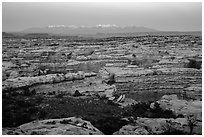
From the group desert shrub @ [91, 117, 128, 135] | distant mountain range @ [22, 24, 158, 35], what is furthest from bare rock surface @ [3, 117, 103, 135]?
distant mountain range @ [22, 24, 158, 35]

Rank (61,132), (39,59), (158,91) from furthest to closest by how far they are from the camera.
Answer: (39,59), (158,91), (61,132)

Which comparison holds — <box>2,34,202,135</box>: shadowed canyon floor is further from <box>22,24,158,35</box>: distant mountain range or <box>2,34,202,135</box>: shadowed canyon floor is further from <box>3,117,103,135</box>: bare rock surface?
<box>22,24,158,35</box>: distant mountain range

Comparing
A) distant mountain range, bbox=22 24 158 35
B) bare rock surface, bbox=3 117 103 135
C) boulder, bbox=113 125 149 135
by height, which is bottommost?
boulder, bbox=113 125 149 135

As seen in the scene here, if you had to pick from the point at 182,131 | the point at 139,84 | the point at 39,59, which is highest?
the point at 39,59

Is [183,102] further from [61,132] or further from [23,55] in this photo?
[23,55]

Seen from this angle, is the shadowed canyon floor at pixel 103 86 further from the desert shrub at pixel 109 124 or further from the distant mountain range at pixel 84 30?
the distant mountain range at pixel 84 30

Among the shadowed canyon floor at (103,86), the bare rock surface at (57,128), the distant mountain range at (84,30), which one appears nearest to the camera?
the bare rock surface at (57,128)

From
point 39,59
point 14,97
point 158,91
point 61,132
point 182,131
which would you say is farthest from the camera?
point 39,59

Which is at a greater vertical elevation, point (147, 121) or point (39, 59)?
point (39, 59)

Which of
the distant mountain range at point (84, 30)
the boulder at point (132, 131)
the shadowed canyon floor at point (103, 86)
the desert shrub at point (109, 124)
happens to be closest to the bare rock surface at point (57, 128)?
the shadowed canyon floor at point (103, 86)

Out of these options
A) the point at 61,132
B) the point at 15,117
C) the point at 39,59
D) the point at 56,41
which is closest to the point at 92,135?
the point at 61,132

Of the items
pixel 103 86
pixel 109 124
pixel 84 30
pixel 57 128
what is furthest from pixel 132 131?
pixel 84 30
